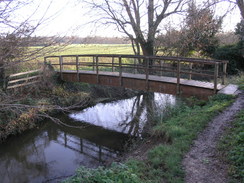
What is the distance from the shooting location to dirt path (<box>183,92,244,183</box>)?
14.0 ft

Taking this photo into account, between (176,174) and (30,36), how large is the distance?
12.1 ft

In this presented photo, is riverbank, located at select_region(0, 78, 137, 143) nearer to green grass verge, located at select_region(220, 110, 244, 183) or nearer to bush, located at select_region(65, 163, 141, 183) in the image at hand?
bush, located at select_region(65, 163, 141, 183)

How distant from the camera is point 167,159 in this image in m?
5.05

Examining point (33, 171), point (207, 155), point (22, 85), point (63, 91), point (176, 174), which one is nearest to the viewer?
point (176, 174)

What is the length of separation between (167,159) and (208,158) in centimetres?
88

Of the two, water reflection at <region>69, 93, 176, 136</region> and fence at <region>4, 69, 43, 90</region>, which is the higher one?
fence at <region>4, 69, 43, 90</region>

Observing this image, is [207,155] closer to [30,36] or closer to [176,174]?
[176,174]

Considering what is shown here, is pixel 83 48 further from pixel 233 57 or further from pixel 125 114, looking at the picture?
pixel 233 57

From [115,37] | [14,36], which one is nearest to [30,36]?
[14,36]

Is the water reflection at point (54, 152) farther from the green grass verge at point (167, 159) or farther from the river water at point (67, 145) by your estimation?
the green grass verge at point (167, 159)

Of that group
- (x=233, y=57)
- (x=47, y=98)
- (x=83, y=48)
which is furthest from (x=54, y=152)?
(x=233, y=57)

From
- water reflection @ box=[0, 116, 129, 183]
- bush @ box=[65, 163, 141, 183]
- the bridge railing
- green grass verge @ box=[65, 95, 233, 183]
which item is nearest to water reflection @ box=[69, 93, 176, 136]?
water reflection @ box=[0, 116, 129, 183]

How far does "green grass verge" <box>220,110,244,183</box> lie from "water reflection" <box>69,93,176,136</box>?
4031 millimetres

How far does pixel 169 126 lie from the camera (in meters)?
7.05
